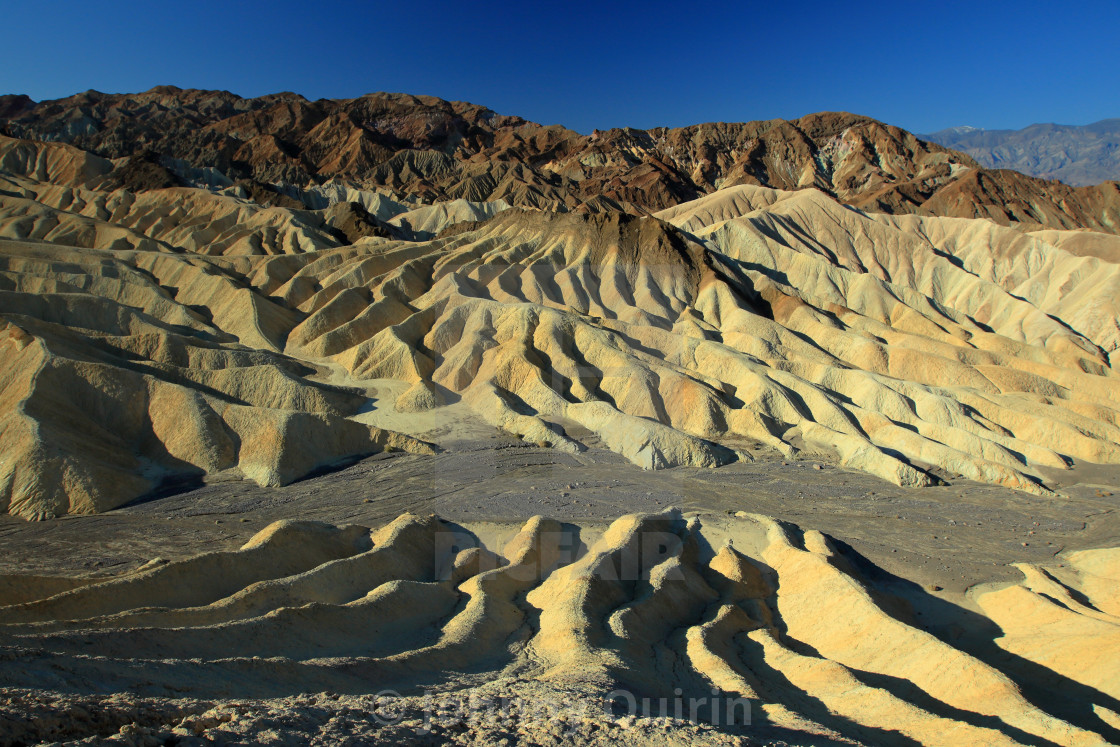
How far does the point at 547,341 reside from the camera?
40500 millimetres

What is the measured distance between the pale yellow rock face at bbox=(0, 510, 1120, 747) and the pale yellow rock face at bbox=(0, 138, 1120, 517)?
9568 mm

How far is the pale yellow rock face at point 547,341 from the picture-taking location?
28297mm

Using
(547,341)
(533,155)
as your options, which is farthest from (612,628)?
(533,155)

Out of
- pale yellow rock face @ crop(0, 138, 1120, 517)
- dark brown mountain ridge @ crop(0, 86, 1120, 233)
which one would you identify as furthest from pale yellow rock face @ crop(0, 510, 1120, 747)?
Result: dark brown mountain ridge @ crop(0, 86, 1120, 233)

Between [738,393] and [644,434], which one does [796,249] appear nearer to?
[738,393]

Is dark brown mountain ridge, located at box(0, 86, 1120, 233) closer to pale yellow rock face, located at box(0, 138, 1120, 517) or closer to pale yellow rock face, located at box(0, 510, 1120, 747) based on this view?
pale yellow rock face, located at box(0, 138, 1120, 517)

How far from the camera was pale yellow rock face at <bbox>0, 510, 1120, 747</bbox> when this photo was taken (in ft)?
36.8

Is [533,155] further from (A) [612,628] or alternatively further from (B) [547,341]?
(A) [612,628]

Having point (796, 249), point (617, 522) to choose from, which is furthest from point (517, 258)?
point (617, 522)

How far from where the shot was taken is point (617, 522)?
22.6 meters

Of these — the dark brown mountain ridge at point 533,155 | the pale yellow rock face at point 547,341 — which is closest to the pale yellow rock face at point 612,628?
the pale yellow rock face at point 547,341

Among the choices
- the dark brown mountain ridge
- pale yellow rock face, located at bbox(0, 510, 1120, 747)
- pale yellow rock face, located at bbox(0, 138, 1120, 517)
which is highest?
the dark brown mountain ridge

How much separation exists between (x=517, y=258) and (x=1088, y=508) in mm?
44866

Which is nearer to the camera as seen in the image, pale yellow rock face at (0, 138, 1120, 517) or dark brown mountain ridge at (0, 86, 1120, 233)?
pale yellow rock face at (0, 138, 1120, 517)
